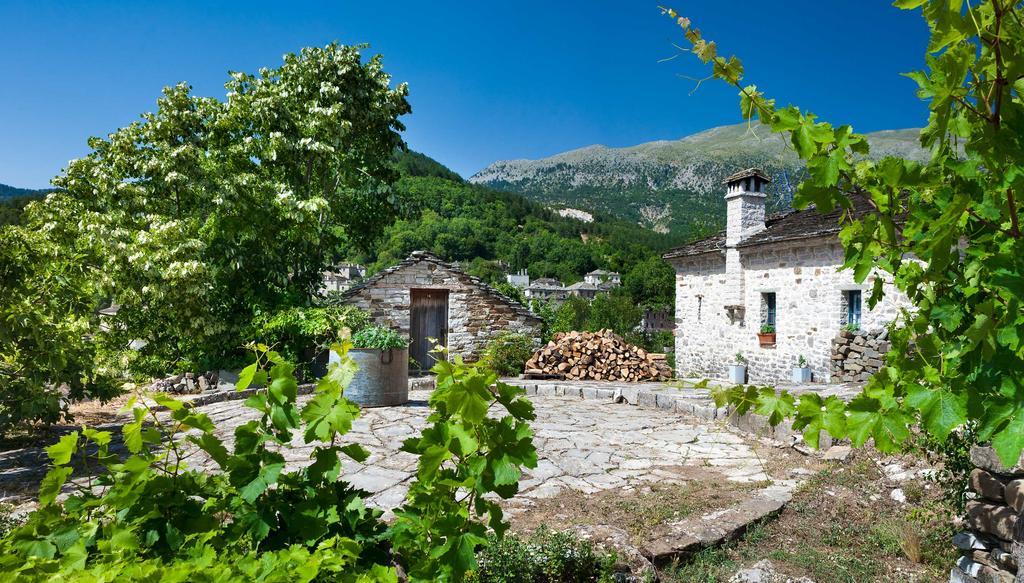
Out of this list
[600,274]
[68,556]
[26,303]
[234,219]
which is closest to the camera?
[68,556]

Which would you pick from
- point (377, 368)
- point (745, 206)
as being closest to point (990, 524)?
point (377, 368)

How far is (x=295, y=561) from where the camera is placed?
4.94ft

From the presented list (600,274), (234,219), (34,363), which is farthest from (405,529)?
(600,274)

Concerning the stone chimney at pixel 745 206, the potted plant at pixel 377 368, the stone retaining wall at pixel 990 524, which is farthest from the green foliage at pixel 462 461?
the stone chimney at pixel 745 206

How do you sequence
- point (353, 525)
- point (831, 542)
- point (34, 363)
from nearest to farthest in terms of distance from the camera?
point (353, 525) < point (831, 542) < point (34, 363)

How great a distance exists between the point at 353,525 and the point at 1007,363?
1929mm

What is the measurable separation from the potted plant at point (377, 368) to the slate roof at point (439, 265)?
16.7 feet

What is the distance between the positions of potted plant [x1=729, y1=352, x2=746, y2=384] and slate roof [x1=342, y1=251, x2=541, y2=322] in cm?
536

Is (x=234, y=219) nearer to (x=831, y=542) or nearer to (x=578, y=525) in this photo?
(x=578, y=525)

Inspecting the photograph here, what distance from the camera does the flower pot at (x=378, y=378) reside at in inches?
288

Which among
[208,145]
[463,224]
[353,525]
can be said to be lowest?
[353,525]

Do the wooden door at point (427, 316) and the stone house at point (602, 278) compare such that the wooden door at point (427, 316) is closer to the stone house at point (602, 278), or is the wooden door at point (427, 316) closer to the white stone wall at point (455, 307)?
the white stone wall at point (455, 307)

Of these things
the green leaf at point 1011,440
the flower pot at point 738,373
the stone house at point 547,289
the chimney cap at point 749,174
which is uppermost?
the chimney cap at point 749,174

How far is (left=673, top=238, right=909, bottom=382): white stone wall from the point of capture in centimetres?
1246
